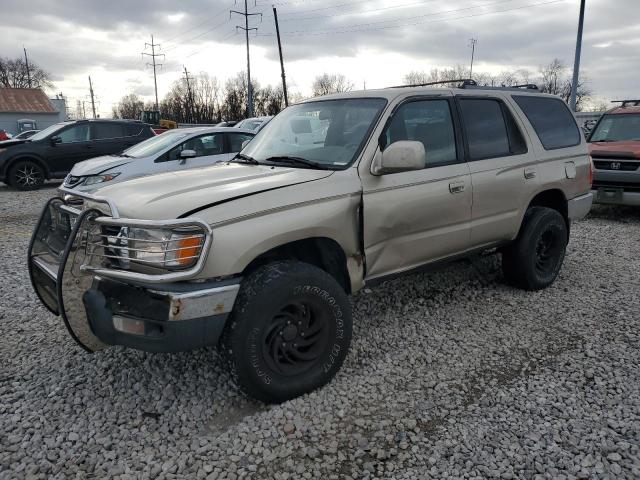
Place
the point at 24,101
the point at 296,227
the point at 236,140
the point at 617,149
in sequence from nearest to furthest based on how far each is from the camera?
the point at 296,227
the point at 617,149
the point at 236,140
the point at 24,101

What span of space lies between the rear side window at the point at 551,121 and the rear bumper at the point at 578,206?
0.56 metres

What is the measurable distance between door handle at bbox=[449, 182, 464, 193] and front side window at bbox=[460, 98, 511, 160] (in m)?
0.31

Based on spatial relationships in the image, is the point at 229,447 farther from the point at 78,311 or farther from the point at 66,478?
the point at 78,311

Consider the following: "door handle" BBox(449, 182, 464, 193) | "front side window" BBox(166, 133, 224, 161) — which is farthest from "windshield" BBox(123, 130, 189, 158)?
"door handle" BBox(449, 182, 464, 193)

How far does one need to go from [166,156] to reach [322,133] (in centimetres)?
532

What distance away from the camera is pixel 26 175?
12102 mm

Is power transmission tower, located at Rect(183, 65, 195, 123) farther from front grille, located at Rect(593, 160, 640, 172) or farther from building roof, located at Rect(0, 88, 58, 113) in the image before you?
front grille, located at Rect(593, 160, 640, 172)

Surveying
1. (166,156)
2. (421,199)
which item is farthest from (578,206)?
(166,156)

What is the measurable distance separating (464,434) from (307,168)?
189 cm

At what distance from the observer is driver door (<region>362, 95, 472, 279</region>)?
10.9 ft

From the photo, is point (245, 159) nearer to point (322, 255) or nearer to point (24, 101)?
point (322, 255)

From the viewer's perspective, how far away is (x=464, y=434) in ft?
8.65

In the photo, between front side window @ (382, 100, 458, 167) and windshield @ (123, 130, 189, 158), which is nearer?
front side window @ (382, 100, 458, 167)

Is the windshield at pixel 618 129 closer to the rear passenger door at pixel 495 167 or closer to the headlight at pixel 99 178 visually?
the rear passenger door at pixel 495 167
